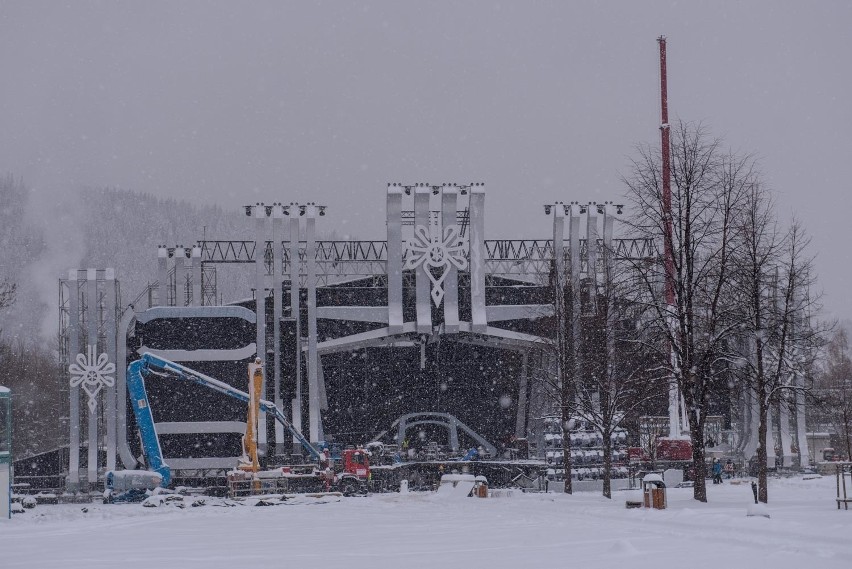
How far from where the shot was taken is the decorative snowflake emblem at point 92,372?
62.7 metres

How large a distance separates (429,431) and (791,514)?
5251cm

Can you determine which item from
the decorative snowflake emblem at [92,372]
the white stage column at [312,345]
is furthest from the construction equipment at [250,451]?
the decorative snowflake emblem at [92,372]

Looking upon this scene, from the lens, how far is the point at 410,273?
2655 inches

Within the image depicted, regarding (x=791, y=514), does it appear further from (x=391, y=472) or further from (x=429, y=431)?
(x=429, y=431)

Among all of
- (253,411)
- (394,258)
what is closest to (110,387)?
(394,258)

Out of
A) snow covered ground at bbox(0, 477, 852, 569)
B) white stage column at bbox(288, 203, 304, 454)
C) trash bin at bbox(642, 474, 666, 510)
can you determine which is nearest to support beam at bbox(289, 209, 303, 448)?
white stage column at bbox(288, 203, 304, 454)

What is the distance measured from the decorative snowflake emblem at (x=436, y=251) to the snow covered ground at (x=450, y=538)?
32020mm

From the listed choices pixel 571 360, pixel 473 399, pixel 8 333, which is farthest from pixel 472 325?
pixel 8 333

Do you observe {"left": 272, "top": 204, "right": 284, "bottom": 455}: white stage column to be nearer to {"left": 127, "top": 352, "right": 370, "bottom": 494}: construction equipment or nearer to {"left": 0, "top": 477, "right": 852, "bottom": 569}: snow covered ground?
{"left": 127, "top": 352, "right": 370, "bottom": 494}: construction equipment

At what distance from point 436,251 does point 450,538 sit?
143 ft

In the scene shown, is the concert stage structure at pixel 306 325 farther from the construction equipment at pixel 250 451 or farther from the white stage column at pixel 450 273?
the construction equipment at pixel 250 451

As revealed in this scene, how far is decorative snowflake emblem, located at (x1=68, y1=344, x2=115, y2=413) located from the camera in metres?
62.7

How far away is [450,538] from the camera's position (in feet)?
71.6

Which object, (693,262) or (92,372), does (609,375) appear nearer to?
(693,262)
